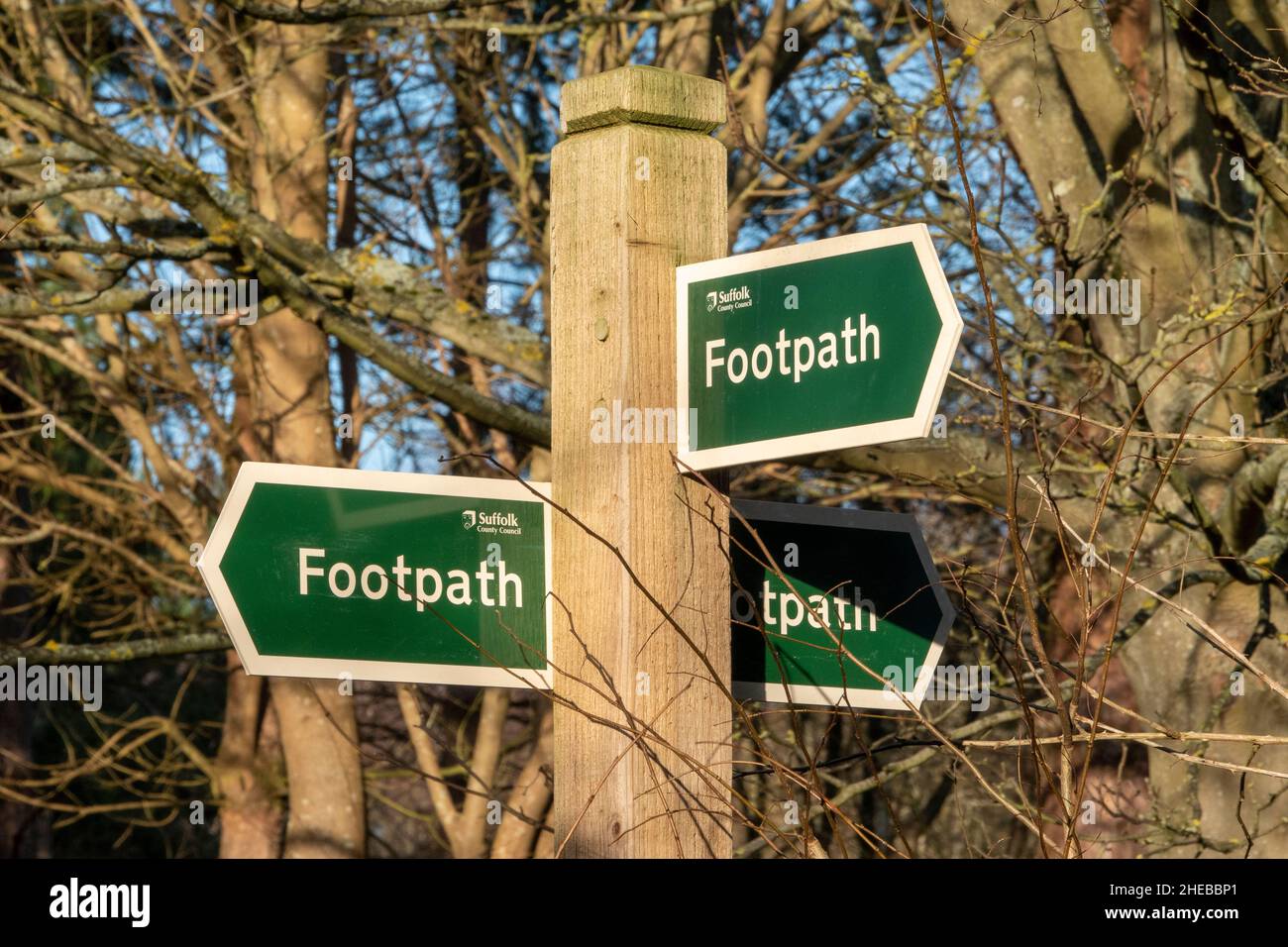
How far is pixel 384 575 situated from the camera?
2020 mm

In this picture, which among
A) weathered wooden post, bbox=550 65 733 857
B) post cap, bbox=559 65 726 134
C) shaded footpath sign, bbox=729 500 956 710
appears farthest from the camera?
shaded footpath sign, bbox=729 500 956 710

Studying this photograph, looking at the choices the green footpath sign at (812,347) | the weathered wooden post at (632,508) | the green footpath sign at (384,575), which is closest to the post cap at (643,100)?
the weathered wooden post at (632,508)

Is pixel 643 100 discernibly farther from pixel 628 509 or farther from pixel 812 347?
pixel 628 509

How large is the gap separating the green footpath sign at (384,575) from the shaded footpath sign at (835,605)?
295mm

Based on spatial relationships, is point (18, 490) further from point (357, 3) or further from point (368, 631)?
point (368, 631)

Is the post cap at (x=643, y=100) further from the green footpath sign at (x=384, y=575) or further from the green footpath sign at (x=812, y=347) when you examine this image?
the green footpath sign at (x=384, y=575)

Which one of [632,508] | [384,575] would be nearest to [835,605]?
[632,508]

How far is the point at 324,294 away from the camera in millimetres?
5066

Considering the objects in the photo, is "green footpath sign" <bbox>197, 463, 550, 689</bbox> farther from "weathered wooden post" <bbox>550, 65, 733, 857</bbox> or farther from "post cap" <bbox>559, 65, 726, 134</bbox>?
"post cap" <bbox>559, 65, 726, 134</bbox>

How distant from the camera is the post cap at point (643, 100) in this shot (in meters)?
1.99

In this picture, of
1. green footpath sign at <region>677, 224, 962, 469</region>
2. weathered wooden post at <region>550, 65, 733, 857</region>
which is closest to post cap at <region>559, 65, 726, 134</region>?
weathered wooden post at <region>550, 65, 733, 857</region>

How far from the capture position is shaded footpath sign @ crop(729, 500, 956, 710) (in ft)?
6.93

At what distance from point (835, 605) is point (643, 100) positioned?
2.47ft

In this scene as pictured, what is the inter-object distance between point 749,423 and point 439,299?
11.0 feet
